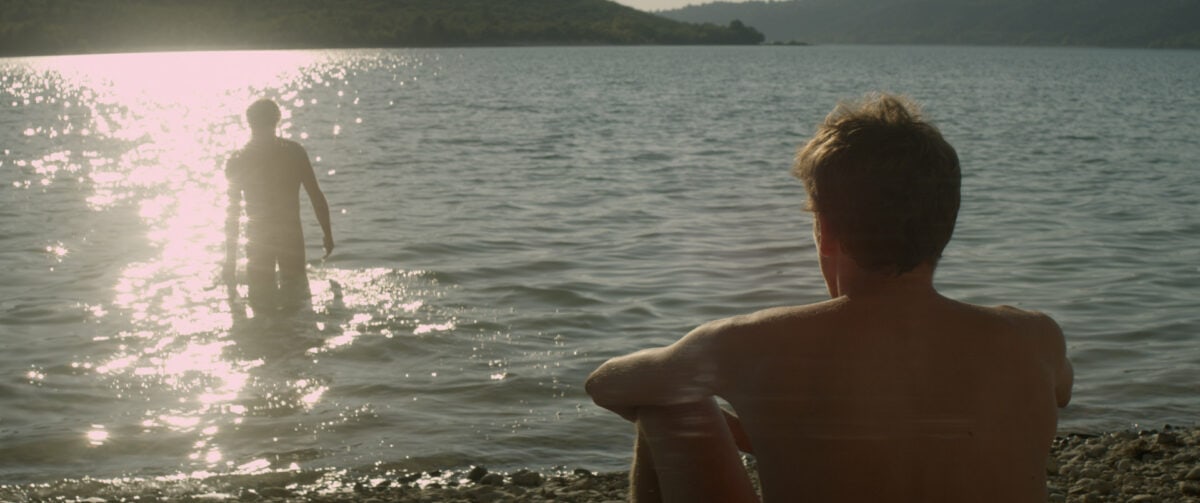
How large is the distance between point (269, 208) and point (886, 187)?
23.6 ft

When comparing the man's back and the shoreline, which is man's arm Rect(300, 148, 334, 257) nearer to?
the man's back

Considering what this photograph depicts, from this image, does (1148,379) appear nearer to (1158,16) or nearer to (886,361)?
(886,361)

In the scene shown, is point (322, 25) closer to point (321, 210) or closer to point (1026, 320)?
point (321, 210)

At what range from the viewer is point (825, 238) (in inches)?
91.1

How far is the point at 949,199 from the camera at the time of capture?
2219 millimetres

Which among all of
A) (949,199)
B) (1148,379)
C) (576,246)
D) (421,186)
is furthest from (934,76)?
(949,199)

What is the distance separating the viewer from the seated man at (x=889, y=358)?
2.20m

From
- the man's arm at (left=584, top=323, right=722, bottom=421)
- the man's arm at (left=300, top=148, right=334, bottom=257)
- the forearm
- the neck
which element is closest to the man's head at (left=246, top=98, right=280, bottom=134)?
the man's arm at (left=300, top=148, right=334, bottom=257)

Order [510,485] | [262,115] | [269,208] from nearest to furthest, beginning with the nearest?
[510,485] < [262,115] < [269,208]

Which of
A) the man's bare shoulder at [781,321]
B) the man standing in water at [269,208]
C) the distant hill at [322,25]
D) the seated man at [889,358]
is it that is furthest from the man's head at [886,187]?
the distant hill at [322,25]

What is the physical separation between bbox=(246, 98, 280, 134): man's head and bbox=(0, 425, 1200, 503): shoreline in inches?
137

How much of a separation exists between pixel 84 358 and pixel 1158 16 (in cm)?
19463

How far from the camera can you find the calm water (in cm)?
662

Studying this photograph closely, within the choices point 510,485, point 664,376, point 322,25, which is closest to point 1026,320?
point 664,376
